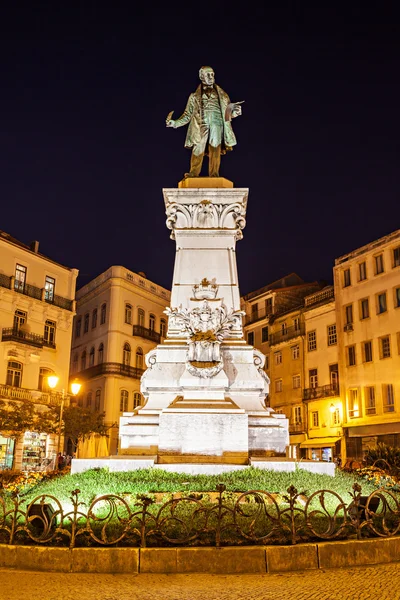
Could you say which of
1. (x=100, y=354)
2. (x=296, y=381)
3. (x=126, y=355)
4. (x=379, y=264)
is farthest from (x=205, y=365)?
(x=100, y=354)

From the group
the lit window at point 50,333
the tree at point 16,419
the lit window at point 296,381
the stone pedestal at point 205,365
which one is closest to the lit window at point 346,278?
the lit window at point 296,381

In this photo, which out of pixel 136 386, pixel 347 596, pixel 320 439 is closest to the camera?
pixel 347 596

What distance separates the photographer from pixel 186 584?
5836mm

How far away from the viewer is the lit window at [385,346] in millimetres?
39656

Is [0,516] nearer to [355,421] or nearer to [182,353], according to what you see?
[182,353]

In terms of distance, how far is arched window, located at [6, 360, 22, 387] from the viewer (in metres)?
40.3

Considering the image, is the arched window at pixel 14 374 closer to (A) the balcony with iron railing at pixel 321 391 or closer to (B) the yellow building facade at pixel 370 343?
(A) the balcony with iron railing at pixel 321 391

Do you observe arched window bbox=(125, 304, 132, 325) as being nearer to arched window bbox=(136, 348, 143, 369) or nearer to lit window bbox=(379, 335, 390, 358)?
arched window bbox=(136, 348, 143, 369)

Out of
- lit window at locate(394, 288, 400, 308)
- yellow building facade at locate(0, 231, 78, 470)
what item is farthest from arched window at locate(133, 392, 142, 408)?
lit window at locate(394, 288, 400, 308)

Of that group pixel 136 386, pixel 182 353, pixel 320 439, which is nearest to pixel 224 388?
pixel 182 353

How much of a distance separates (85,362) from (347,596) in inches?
1939

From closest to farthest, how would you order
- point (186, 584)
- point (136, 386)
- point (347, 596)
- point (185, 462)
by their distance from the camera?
1. point (347, 596)
2. point (186, 584)
3. point (185, 462)
4. point (136, 386)

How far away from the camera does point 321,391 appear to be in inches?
1756

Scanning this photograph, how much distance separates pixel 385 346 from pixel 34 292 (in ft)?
81.4
